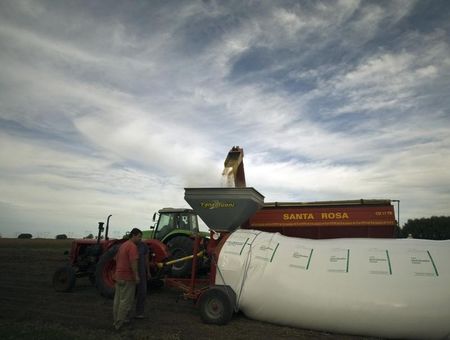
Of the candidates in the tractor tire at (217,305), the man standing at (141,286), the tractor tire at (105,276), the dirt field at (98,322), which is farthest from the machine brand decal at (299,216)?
the man standing at (141,286)

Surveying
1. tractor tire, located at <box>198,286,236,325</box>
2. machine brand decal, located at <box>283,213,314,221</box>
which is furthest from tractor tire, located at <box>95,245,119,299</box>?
machine brand decal, located at <box>283,213,314,221</box>

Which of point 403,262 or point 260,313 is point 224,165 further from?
point 403,262

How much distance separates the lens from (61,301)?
934 cm

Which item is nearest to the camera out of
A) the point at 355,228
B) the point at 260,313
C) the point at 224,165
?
the point at 260,313

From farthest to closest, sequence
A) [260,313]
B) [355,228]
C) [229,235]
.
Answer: [355,228]
[229,235]
[260,313]

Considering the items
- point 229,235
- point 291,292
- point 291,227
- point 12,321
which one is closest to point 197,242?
point 229,235

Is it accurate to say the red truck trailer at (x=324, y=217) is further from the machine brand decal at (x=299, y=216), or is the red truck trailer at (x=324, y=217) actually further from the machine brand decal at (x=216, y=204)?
the machine brand decal at (x=216, y=204)

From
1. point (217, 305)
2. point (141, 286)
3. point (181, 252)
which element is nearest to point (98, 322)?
point (141, 286)

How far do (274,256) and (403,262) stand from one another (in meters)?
2.34

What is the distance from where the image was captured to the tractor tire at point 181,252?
34.6 ft

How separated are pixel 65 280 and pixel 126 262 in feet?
16.2

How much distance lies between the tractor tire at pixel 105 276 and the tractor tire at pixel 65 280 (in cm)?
124

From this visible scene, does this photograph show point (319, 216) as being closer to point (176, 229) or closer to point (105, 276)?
point (176, 229)

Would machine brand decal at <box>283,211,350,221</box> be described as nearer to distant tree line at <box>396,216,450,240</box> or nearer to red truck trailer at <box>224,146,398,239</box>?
red truck trailer at <box>224,146,398,239</box>
